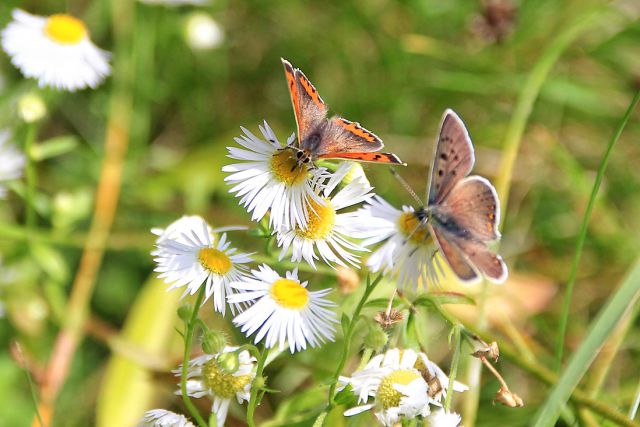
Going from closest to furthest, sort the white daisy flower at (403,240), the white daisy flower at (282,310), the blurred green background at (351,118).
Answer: the white daisy flower at (282,310) < the white daisy flower at (403,240) < the blurred green background at (351,118)

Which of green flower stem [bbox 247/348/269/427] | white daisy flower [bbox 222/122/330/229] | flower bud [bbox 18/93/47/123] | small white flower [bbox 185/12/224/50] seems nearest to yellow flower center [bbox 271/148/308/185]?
white daisy flower [bbox 222/122/330/229]

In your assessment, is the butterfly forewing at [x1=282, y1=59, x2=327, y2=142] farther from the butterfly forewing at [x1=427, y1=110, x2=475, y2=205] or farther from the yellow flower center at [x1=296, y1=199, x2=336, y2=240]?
the butterfly forewing at [x1=427, y1=110, x2=475, y2=205]

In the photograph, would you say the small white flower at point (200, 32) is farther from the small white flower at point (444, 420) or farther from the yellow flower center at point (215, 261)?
the small white flower at point (444, 420)

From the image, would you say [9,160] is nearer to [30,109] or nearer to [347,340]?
[30,109]

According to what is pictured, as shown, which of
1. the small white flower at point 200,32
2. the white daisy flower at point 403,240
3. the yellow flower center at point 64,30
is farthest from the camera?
the small white flower at point 200,32

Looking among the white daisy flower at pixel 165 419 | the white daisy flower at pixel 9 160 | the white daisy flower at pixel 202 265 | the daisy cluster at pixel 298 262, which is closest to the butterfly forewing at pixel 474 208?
the daisy cluster at pixel 298 262

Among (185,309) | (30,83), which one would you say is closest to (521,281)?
(185,309)

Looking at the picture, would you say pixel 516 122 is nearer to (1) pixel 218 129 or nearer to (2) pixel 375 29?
(2) pixel 375 29
